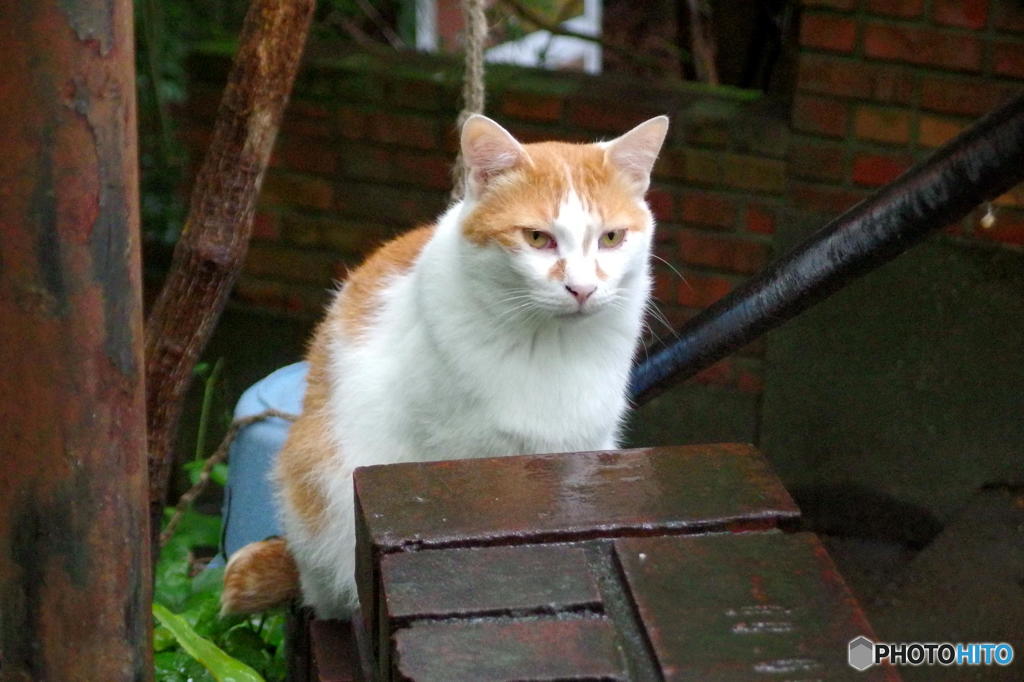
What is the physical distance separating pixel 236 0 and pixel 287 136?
55 cm

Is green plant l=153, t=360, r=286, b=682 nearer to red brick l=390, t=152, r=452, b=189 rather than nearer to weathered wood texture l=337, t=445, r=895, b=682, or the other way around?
weathered wood texture l=337, t=445, r=895, b=682

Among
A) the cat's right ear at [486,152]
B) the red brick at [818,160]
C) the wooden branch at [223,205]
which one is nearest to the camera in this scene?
the cat's right ear at [486,152]

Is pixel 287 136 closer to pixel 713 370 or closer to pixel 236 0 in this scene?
pixel 236 0

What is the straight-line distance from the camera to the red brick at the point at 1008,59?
3365 millimetres

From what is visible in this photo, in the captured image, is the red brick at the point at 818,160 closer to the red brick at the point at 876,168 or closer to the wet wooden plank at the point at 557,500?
the red brick at the point at 876,168

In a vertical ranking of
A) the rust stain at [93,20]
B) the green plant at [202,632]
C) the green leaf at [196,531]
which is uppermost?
the rust stain at [93,20]

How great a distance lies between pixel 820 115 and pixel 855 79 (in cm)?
14

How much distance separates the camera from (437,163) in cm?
402

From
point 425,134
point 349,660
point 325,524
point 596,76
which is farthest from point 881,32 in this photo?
Answer: point 349,660

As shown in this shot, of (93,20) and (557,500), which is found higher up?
(93,20)

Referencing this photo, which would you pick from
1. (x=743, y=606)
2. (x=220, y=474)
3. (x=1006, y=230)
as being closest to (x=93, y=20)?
(x=743, y=606)

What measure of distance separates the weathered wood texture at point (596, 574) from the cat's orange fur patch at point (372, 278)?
87 centimetres

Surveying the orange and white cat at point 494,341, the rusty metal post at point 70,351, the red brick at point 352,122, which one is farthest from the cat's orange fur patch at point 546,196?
the red brick at point 352,122

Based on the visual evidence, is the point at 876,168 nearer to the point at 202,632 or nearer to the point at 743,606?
the point at 202,632
